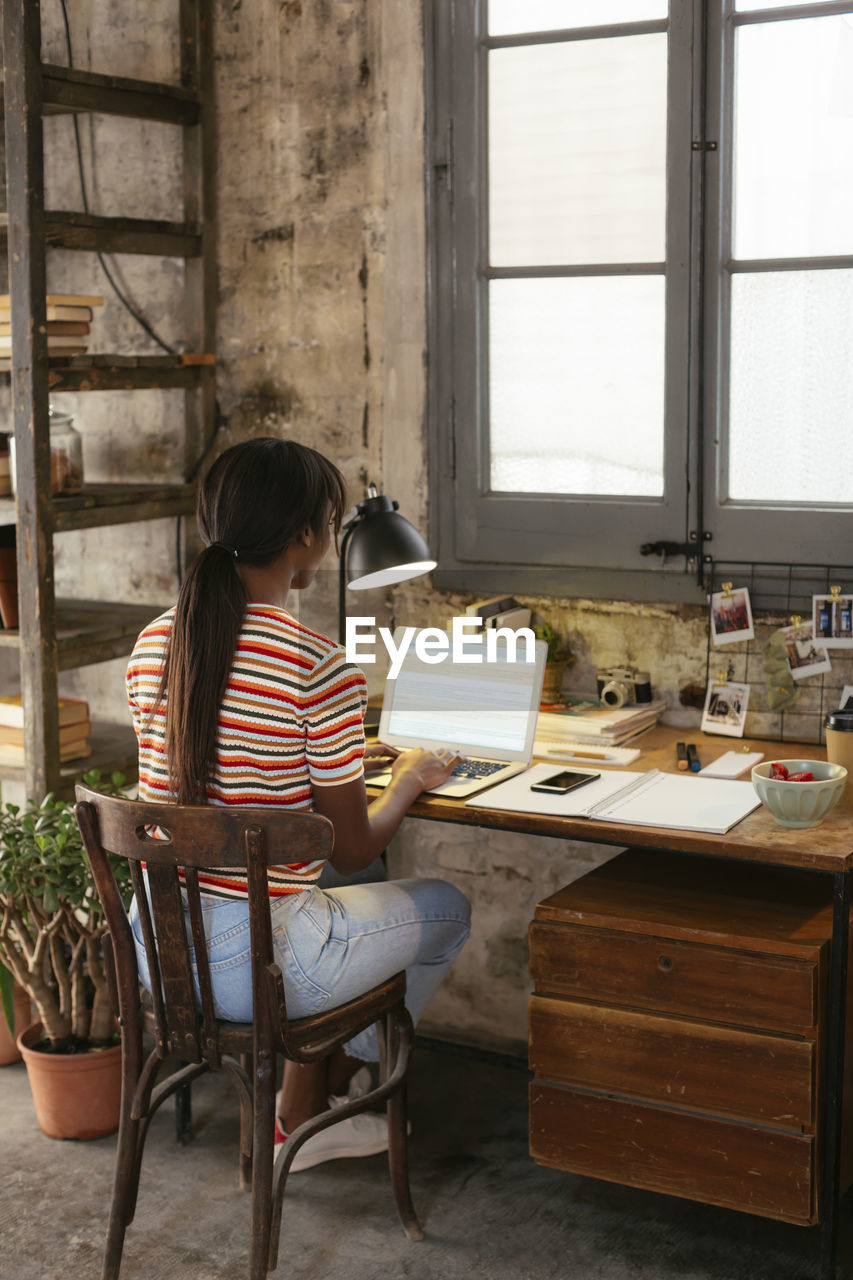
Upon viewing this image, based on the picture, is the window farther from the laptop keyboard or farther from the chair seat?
the chair seat

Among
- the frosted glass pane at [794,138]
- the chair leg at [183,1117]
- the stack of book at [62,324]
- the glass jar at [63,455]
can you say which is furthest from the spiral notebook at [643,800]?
the stack of book at [62,324]

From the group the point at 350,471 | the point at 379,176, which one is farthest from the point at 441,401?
the point at 379,176

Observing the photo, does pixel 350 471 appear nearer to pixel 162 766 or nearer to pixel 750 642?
pixel 750 642

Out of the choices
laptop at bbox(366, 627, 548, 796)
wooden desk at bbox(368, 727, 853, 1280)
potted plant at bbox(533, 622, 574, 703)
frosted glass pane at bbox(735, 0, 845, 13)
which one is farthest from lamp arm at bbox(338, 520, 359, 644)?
frosted glass pane at bbox(735, 0, 845, 13)

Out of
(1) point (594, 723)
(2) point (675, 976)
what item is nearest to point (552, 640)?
(1) point (594, 723)

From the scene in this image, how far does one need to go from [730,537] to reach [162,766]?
4.73ft

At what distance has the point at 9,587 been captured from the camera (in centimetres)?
348

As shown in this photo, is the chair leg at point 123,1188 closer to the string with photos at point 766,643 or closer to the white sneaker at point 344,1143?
the white sneaker at point 344,1143

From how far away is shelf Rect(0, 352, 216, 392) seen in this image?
10.9 ft

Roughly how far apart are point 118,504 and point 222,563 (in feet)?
4.10

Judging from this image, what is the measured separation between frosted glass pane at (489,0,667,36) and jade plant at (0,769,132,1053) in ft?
6.52

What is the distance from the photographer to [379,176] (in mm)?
3455

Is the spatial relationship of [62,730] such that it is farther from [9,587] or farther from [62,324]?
[62,324]

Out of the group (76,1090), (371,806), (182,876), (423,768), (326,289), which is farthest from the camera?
(326,289)
